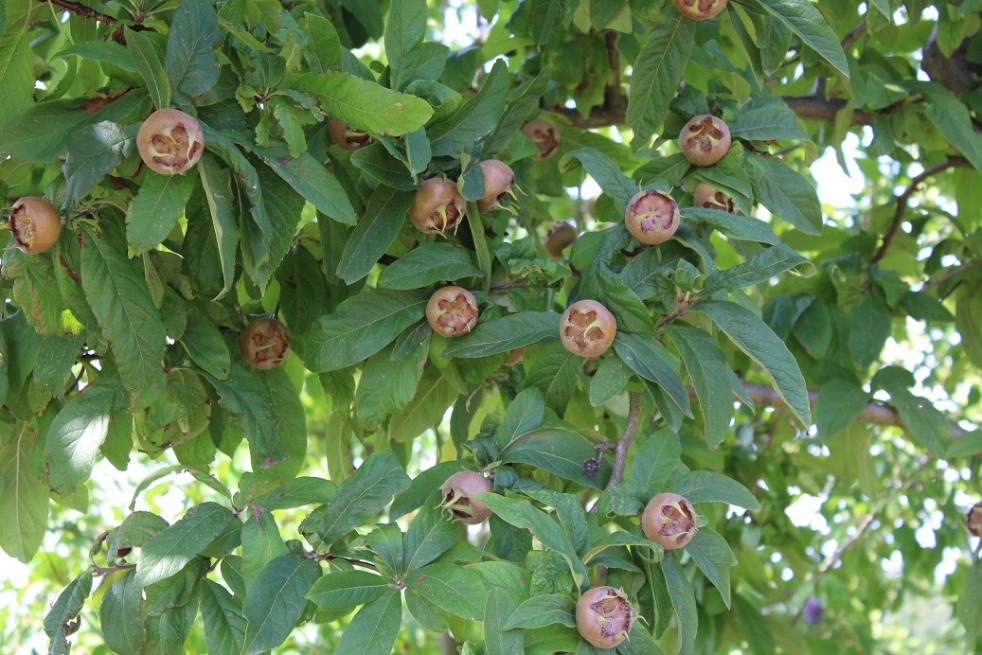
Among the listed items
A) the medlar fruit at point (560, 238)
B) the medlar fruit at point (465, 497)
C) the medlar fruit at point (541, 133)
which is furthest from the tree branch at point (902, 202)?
the medlar fruit at point (465, 497)

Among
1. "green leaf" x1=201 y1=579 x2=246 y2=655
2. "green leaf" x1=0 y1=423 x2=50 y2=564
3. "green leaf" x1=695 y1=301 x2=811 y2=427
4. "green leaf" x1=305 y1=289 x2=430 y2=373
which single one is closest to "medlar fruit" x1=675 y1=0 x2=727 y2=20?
"green leaf" x1=695 y1=301 x2=811 y2=427

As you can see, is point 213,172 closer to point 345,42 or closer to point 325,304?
point 325,304

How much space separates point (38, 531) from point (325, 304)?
0.69m

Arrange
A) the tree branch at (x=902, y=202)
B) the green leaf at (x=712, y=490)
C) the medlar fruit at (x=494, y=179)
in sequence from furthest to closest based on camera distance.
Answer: the tree branch at (x=902, y=202) < the medlar fruit at (x=494, y=179) < the green leaf at (x=712, y=490)

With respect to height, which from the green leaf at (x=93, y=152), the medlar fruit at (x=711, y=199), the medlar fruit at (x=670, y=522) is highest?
the green leaf at (x=93, y=152)

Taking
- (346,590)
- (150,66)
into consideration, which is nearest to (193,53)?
(150,66)

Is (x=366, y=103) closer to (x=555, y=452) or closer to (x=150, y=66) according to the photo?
(x=150, y=66)

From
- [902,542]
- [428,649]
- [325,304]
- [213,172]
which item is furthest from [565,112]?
[428,649]

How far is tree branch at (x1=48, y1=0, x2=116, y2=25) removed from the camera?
5.12 feet

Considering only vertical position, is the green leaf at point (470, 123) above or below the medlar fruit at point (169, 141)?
below

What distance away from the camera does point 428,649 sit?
16.1ft

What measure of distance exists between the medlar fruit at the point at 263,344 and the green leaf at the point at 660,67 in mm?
762

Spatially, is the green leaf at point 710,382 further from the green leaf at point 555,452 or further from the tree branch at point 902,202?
the tree branch at point 902,202

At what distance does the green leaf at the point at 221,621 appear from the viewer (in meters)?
1.50
